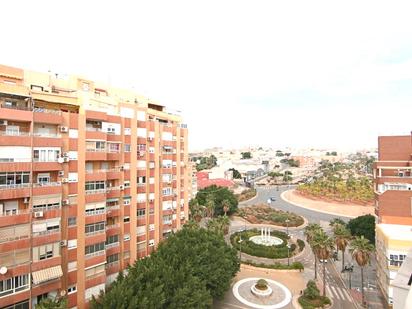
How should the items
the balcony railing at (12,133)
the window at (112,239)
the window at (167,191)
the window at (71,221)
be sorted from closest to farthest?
the balcony railing at (12,133) < the window at (71,221) < the window at (112,239) < the window at (167,191)

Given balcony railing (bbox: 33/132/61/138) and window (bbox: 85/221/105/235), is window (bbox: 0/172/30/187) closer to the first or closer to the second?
balcony railing (bbox: 33/132/61/138)

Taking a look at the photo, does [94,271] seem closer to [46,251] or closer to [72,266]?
[72,266]

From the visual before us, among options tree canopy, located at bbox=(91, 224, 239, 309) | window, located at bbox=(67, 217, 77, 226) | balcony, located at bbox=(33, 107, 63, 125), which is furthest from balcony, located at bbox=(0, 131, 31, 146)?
tree canopy, located at bbox=(91, 224, 239, 309)

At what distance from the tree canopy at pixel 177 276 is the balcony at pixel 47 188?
9643 mm

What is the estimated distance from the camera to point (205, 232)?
36.6 m

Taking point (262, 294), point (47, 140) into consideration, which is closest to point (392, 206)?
point (262, 294)

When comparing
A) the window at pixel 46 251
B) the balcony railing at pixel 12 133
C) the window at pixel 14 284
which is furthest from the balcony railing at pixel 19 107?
the window at pixel 14 284

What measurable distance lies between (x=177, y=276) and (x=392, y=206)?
3648 centimetres

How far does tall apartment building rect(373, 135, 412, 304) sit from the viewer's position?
3372 cm

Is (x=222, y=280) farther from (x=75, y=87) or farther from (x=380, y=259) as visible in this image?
(x=75, y=87)

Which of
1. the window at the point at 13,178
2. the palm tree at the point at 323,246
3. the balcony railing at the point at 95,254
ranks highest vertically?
the window at the point at 13,178

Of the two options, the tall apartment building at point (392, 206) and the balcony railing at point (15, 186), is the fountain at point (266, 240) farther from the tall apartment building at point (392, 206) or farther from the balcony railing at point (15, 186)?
the balcony railing at point (15, 186)

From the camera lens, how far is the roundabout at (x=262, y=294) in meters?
37.2

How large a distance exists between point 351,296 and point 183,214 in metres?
27.3
